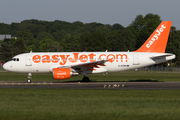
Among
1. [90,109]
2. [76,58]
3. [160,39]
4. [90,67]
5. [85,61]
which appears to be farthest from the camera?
[160,39]

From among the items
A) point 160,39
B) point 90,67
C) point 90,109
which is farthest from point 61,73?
point 90,109

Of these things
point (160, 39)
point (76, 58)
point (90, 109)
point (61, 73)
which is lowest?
point (90, 109)

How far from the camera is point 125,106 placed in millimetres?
14992

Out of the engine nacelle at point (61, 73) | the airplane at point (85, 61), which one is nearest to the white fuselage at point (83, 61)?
the airplane at point (85, 61)

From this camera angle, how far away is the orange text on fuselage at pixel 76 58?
32.7 m

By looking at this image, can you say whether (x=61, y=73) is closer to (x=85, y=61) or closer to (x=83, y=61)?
(x=83, y=61)

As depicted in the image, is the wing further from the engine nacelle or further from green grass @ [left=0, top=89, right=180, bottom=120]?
green grass @ [left=0, top=89, right=180, bottom=120]

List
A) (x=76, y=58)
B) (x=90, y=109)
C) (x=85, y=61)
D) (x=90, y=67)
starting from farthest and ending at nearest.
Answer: (x=76, y=58) → (x=85, y=61) → (x=90, y=67) → (x=90, y=109)

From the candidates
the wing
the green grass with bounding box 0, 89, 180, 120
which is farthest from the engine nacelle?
the green grass with bounding box 0, 89, 180, 120

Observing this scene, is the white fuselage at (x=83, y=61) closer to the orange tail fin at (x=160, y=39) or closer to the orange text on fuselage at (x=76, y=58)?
the orange text on fuselage at (x=76, y=58)

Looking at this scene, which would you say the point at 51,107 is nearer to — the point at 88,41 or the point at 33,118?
the point at 33,118

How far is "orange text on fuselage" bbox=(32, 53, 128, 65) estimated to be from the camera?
107ft

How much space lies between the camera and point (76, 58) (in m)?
32.8

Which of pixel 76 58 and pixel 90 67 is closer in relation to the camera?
pixel 90 67
